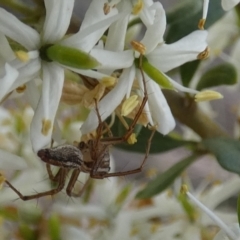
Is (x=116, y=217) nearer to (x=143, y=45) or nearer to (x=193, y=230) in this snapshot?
(x=193, y=230)

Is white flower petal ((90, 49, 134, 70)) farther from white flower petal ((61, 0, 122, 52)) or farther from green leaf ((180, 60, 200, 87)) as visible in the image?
green leaf ((180, 60, 200, 87))

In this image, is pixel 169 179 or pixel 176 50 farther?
pixel 169 179

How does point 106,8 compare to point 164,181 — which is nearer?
point 106,8

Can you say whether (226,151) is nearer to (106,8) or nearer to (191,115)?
(191,115)

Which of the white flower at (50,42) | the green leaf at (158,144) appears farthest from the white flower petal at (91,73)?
the green leaf at (158,144)

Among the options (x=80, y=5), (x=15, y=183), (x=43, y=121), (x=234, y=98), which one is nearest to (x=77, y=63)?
(x=43, y=121)

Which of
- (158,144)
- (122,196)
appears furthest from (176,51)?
(122,196)
